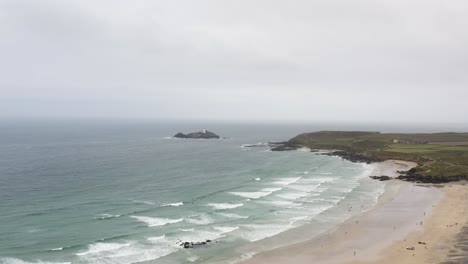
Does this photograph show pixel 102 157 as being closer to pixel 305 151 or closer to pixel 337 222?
pixel 305 151

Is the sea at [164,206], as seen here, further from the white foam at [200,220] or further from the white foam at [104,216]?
the white foam at [104,216]

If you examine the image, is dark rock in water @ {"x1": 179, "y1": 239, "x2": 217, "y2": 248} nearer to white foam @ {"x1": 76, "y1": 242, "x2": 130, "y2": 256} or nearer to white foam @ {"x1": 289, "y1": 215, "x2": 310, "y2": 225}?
white foam @ {"x1": 76, "y1": 242, "x2": 130, "y2": 256}

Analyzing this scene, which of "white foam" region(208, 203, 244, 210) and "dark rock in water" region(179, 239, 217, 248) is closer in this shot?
"dark rock in water" region(179, 239, 217, 248)

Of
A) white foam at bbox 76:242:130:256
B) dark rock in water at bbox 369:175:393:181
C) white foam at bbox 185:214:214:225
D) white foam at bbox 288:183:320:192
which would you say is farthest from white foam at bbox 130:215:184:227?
dark rock in water at bbox 369:175:393:181

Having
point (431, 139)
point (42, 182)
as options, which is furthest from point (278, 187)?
point (431, 139)

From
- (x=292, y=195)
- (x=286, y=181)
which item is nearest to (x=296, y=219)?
(x=292, y=195)

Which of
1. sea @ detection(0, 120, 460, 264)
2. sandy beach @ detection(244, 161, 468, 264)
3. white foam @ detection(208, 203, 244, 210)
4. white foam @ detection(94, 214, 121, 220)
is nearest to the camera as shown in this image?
sandy beach @ detection(244, 161, 468, 264)

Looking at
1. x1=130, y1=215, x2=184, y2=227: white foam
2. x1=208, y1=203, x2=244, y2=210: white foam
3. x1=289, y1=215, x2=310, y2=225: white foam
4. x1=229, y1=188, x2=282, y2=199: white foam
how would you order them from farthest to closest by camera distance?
x1=229, y1=188, x2=282, y2=199: white foam, x1=208, y1=203, x2=244, y2=210: white foam, x1=289, y1=215, x2=310, y2=225: white foam, x1=130, y1=215, x2=184, y2=227: white foam
